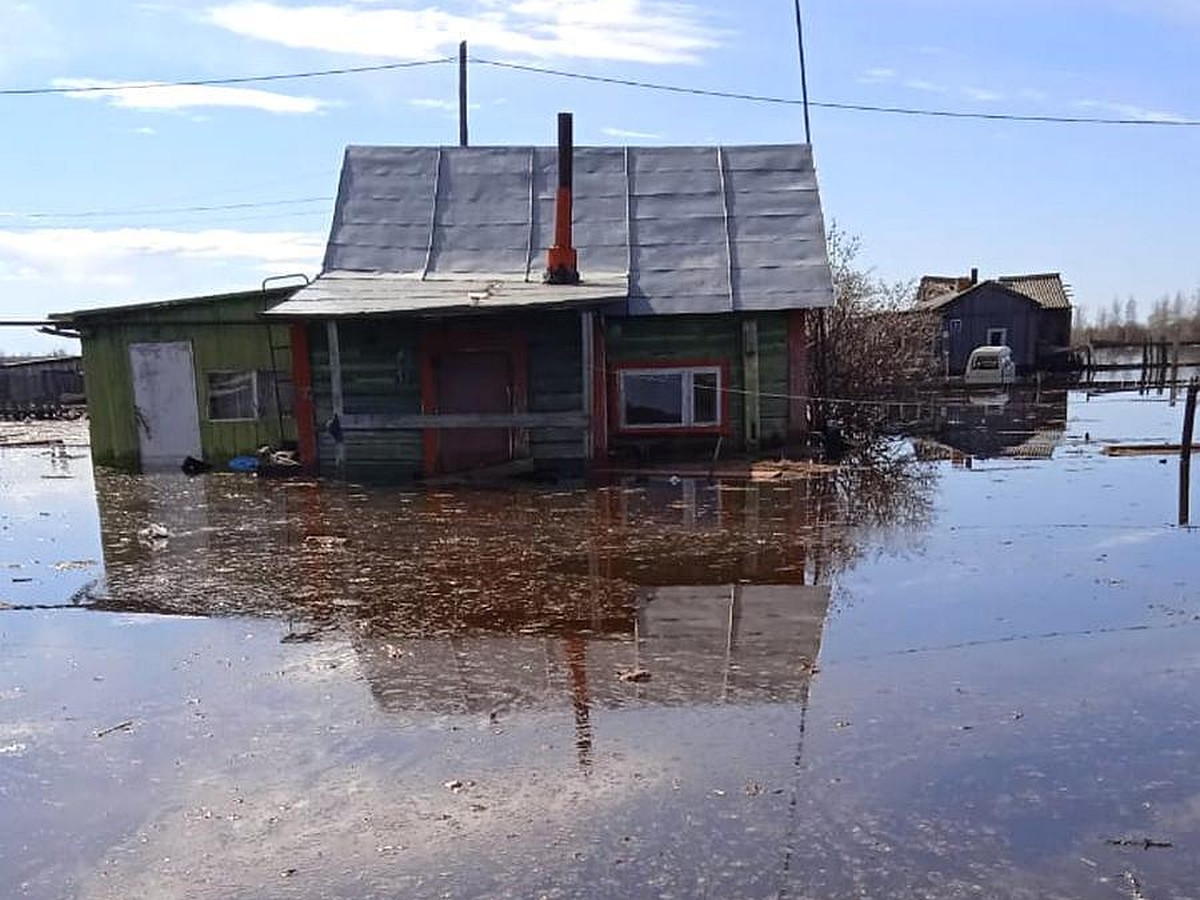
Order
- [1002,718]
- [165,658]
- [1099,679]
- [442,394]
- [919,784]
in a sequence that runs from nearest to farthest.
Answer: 1. [919,784]
2. [1002,718]
3. [1099,679]
4. [165,658]
5. [442,394]

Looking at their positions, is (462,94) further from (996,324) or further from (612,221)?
(996,324)

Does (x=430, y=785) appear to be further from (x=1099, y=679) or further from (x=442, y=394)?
(x=442, y=394)

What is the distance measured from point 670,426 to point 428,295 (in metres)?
4.40

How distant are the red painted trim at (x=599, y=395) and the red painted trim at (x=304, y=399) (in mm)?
4423

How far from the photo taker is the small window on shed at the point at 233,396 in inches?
714

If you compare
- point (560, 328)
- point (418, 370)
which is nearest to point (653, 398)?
point (560, 328)

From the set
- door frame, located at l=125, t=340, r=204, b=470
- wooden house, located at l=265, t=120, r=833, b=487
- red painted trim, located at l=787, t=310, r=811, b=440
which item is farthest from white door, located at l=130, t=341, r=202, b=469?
red painted trim, located at l=787, t=310, r=811, b=440

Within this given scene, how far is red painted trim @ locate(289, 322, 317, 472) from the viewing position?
1605cm

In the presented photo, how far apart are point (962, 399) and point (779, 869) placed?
32.4 m

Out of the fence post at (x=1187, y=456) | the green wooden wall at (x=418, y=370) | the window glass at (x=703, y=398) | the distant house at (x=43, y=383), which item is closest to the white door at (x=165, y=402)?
the green wooden wall at (x=418, y=370)

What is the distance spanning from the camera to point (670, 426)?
1683cm

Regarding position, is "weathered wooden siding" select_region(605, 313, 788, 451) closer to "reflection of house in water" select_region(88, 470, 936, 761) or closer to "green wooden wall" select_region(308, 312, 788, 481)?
"green wooden wall" select_region(308, 312, 788, 481)

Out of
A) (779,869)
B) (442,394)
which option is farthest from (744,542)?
(442,394)

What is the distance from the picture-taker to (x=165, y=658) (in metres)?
6.41
